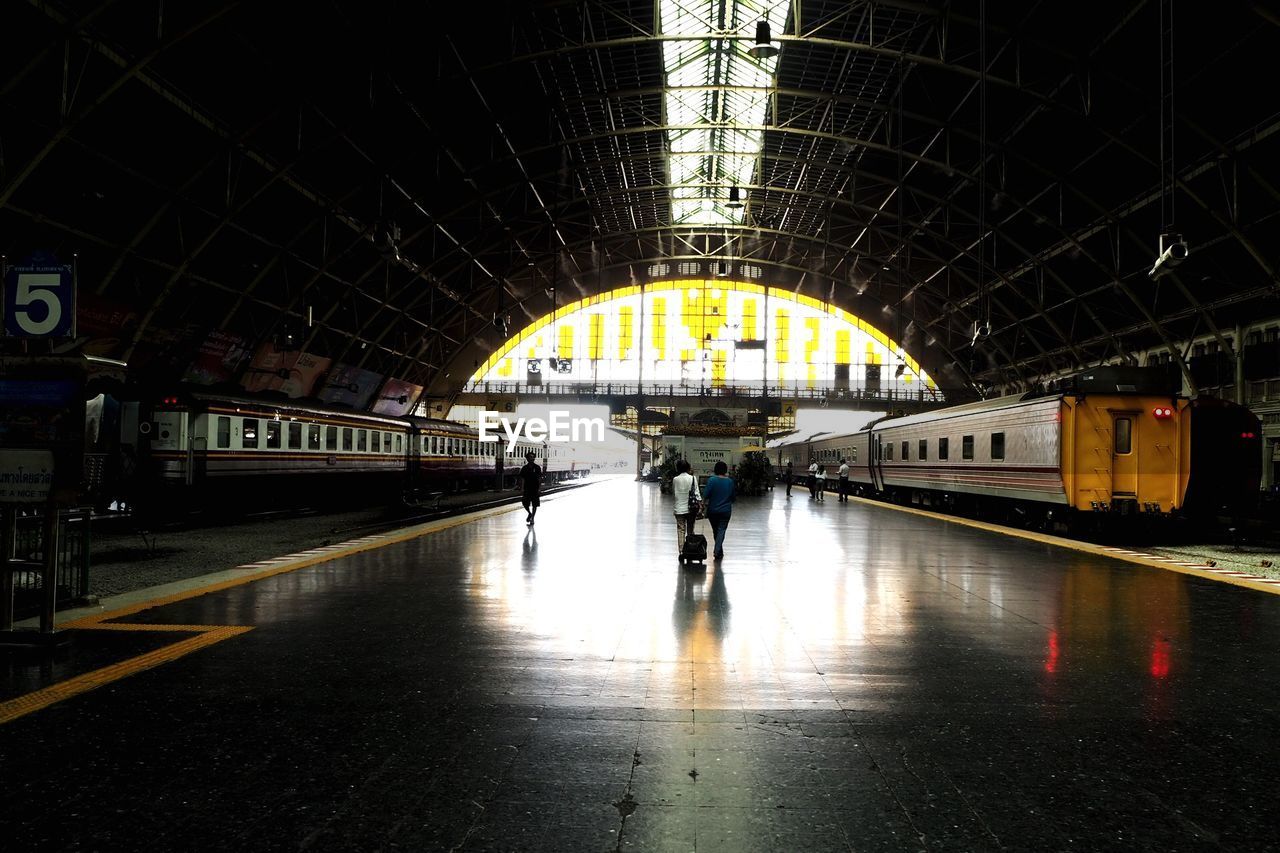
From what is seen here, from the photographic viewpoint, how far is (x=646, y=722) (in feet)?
16.4

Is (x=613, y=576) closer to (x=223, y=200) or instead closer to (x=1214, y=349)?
(x=223, y=200)

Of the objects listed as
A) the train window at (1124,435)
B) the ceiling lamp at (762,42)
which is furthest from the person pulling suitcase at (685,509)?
the ceiling lamp at (762,42)

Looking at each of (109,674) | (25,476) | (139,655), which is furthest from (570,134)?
(109,674)

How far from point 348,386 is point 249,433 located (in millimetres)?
25824

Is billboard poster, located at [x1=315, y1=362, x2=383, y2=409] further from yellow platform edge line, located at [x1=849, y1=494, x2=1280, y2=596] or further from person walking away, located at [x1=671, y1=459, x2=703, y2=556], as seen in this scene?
person walking away, located at [x1=671, y1=459, x2=703, y2=556]

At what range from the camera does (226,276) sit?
3584cm

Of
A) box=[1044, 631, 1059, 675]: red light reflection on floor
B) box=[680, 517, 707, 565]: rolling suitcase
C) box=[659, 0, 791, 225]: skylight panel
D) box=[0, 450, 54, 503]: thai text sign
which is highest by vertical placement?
box=[659, 0, 791, 225]: skylight panel

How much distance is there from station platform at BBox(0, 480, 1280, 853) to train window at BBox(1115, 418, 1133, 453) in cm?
824

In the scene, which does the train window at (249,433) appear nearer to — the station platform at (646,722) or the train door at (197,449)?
the train door at (197,449)

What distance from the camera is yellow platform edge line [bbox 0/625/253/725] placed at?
5.21 m

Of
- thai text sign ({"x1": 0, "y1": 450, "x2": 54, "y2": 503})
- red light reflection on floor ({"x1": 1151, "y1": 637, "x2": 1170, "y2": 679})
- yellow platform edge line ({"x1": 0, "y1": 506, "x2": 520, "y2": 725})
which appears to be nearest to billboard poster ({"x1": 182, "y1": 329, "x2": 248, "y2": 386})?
yellow platform edge line ({"x1": 0, "y1": 506, "x2": 520, "y2": 725})

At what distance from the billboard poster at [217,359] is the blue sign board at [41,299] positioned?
29.6 meters

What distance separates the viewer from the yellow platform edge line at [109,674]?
5.21 meters

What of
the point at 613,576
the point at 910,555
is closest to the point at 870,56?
the point at 910,555
